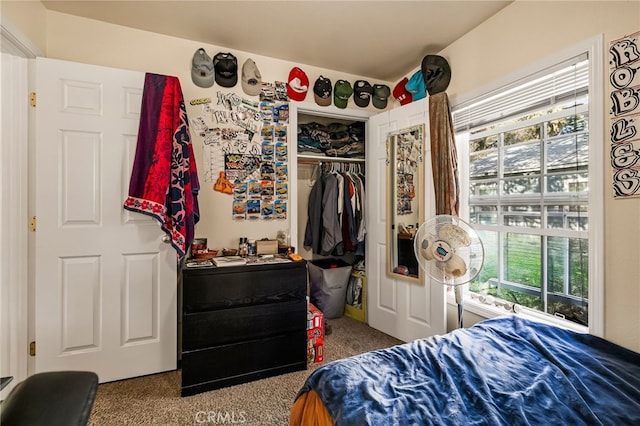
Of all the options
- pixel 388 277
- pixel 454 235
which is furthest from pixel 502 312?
pixel 388 277

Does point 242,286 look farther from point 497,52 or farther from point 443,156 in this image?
point 497,52

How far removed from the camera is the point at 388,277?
281cm

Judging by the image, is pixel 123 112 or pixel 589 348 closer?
pixel 589 348

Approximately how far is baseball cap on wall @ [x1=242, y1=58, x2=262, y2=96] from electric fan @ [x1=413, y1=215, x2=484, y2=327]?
1.83 meters

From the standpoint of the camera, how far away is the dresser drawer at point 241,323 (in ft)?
6.26

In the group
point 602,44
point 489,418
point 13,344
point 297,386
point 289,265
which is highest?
point 602,44

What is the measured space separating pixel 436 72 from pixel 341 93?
88 centimetres

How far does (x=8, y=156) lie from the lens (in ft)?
5.83

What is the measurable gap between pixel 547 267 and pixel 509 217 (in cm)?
40

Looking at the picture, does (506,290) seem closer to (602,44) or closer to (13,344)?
(602,44)

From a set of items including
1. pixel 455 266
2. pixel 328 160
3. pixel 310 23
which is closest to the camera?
pixel 455 266

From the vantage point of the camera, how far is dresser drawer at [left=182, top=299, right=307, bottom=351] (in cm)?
191

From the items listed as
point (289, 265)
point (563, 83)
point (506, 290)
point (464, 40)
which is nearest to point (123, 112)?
point (289, 265)

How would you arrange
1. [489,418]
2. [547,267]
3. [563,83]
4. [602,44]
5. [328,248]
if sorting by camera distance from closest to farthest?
1. [489,418]
2. [602,44]
3. [563,83]
4. [547,267]
5. [328,248]
